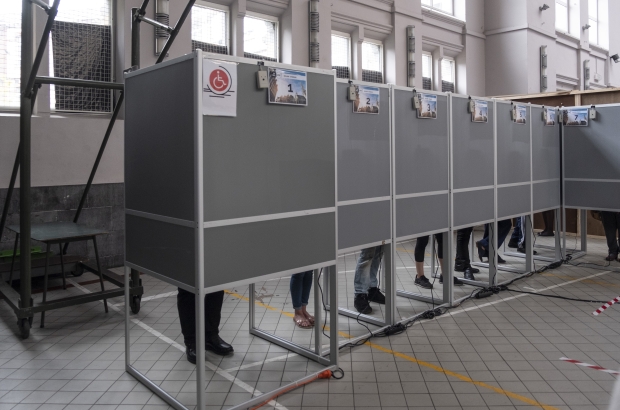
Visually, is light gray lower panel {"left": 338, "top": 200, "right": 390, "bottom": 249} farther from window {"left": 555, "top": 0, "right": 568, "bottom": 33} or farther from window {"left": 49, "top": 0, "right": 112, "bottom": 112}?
window {"left": 555, "top": 0, "right": 568, "bottom": 33}

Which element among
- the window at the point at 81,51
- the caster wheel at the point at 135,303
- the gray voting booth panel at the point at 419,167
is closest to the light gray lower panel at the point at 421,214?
the gray voting booth panel at the point at 419,167

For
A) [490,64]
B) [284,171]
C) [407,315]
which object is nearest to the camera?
[284,171]

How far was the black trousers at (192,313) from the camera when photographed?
3246mm

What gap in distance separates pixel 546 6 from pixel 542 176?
839cm

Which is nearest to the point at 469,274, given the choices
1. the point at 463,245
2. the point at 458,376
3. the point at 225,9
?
the point at 463,245

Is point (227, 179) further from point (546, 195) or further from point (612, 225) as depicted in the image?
point (612, 225)

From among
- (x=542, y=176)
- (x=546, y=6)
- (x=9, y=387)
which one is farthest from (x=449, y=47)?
(x=9, y=387)

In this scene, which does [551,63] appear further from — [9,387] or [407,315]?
[9,387]

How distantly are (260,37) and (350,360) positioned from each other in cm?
593

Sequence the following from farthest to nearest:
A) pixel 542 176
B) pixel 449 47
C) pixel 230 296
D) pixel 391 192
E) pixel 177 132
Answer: pixel 449 47 → pixel 542 176 → pixel 230 296 → pixel 391 192 → pixel 177 132

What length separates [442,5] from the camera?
11.4 meters

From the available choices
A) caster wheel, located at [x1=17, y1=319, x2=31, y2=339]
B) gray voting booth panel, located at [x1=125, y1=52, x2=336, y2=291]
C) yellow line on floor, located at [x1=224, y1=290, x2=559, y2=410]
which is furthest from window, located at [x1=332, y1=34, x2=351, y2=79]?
caster wheel, located at [x1=17, y1=319, x2=31, y2=339]

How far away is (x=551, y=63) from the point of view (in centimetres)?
1307

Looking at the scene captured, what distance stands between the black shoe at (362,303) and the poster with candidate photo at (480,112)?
6.12 feet
